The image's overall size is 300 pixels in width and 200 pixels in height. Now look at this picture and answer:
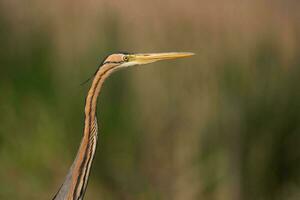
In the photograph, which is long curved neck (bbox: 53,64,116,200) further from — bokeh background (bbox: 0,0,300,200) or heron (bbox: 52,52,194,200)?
bokeh background (bbox: 0,0,300,200)

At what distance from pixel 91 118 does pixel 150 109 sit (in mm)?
1492

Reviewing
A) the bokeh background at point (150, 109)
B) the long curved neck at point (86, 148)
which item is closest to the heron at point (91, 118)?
the long curved neck at point (86, 148)

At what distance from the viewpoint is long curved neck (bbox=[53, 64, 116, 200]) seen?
2.38m

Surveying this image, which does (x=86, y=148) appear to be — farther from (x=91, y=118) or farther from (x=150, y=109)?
(x=150, y=109)

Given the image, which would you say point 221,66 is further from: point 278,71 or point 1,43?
point 1,43

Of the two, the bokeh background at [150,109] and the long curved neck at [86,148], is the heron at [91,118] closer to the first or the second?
the long curved neck at [86,148]

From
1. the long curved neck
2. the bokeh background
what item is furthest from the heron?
the bokeh background

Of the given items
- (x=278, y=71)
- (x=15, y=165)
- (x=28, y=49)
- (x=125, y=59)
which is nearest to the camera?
(x=125, y=59)

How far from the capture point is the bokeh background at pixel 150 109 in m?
3.69

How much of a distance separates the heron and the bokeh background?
3.32 ft

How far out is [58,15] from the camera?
410 cm

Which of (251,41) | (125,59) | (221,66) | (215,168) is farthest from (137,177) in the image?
(125,59)

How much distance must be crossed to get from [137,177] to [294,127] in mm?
A: 850

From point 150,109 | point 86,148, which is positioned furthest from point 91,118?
point 150,109
